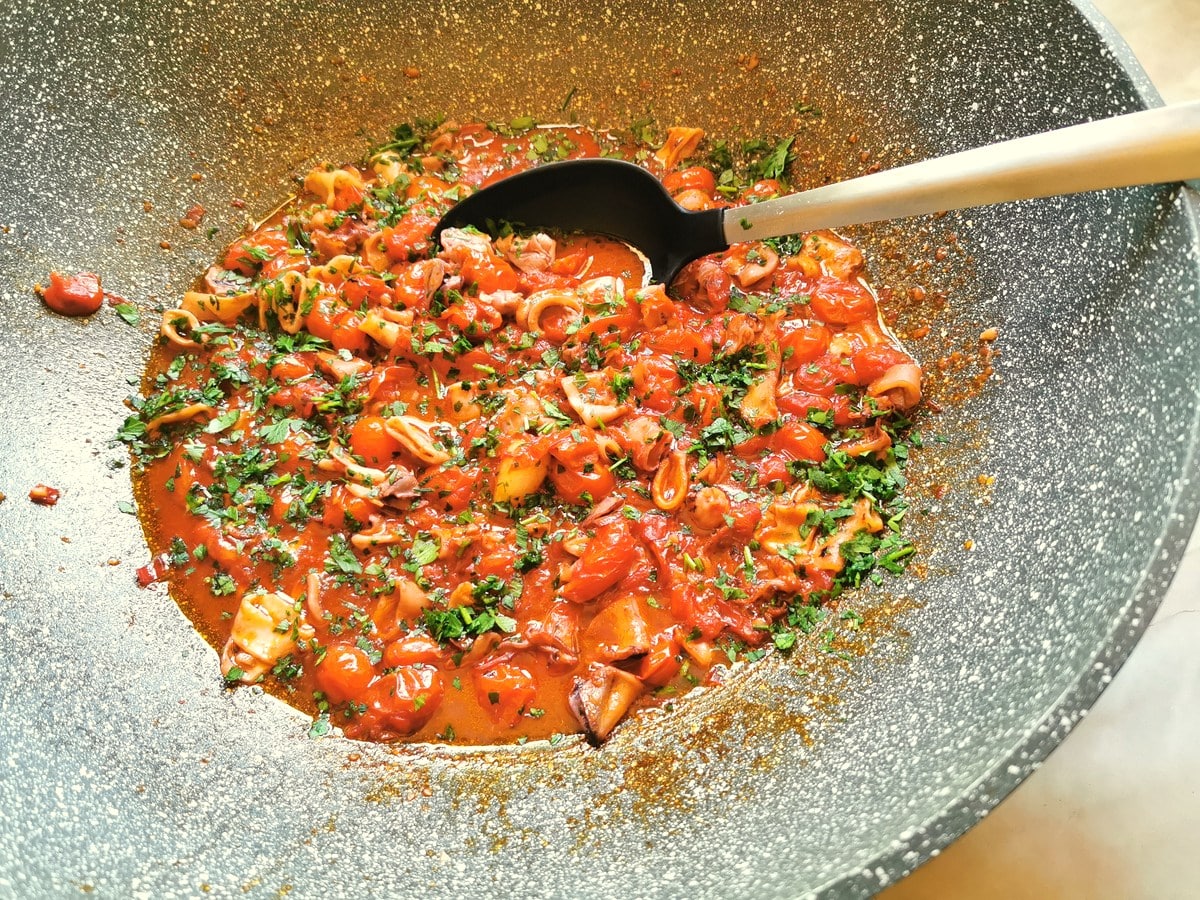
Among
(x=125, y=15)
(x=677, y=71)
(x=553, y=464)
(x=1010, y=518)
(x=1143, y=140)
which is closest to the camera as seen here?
(x=1143, y=140)

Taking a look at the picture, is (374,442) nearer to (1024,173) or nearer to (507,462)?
(507,462)

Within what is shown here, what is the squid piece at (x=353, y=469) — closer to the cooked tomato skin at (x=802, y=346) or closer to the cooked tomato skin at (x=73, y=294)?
the cooked tomato skin at (x=73, y=294)

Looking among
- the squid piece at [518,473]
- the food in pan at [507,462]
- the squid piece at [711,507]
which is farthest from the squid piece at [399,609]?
the squid piece at [711,507]

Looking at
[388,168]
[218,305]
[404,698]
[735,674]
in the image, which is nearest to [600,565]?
[735,674]

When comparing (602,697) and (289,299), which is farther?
(289,299)

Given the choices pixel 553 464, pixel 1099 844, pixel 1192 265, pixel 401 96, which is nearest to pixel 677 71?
pixel 401 96

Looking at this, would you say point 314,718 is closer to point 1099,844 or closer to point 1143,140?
point 1099,844
